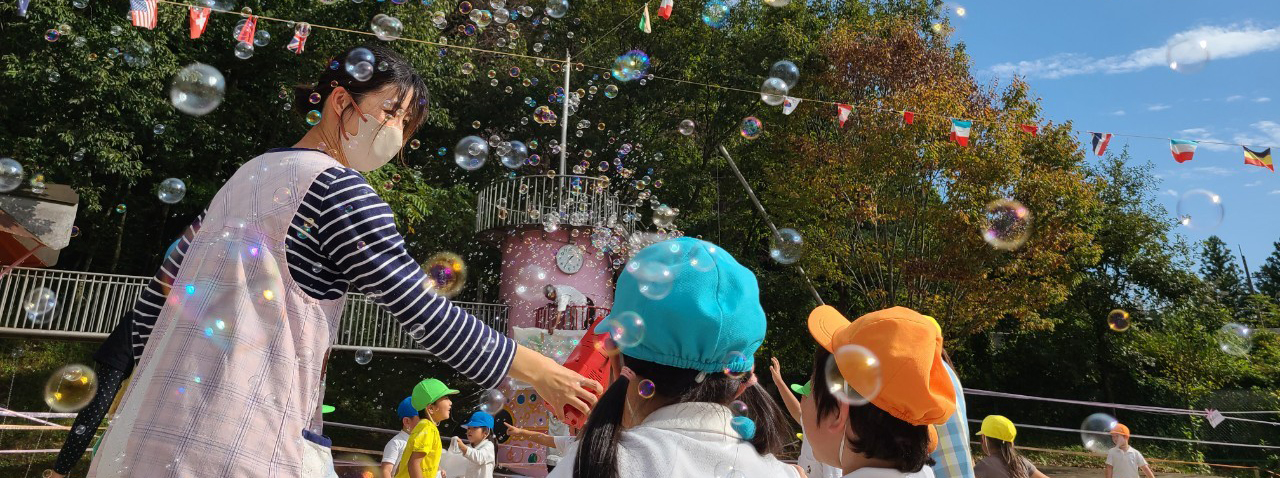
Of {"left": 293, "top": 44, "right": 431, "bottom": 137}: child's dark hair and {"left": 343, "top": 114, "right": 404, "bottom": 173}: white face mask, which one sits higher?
Answer: {"left": 293, "top": 44, "right": 431, "bottom": 137}: child's dark hair

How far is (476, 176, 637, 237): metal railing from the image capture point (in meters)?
14.7

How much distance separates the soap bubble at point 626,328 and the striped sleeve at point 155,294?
2.95 feet

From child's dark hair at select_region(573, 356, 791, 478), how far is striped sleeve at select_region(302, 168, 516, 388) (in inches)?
11.5

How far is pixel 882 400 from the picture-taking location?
68.4 inches

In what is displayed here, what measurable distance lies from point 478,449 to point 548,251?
8300 millimetres

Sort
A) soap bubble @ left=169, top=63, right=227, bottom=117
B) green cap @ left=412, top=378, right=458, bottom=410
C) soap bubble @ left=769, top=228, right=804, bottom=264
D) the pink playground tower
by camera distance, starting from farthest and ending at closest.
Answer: the pink playground tower < soap bubble @ left=769, top=228, right=804, bottom=264 < green cap @ left=412, top=378, right=458, bottom=410 < soap bubble @ left=169, top=63, right=227, bottom=117

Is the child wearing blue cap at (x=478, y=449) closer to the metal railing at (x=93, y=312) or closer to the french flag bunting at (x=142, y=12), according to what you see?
the french flag bunting at (x=142, y=12)

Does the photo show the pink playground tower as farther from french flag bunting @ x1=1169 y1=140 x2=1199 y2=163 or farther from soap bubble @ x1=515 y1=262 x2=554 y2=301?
french flag bunting @ x1=1169 y1=140 x2=1199 y2=163

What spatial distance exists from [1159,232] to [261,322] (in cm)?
2547

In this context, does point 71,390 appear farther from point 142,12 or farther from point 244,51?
point 142,12

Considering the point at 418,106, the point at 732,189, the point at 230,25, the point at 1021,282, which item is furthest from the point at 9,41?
the point at 1021,282

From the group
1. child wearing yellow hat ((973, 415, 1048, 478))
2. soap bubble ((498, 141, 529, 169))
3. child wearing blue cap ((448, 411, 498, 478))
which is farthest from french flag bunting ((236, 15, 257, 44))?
child wearing yellow hat ((973, 415, 1048, 478))

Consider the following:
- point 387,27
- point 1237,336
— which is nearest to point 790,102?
point 1237,336

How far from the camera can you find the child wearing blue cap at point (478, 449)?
6.27 m
